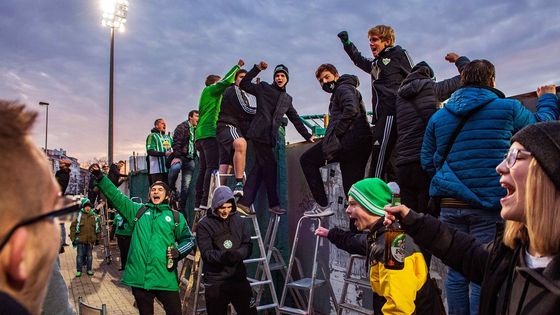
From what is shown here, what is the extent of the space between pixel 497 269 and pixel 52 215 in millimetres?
1691

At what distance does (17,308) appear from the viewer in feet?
2.54

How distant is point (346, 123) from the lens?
14.8ft

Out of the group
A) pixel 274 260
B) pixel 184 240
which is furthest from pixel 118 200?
pixel 274 260

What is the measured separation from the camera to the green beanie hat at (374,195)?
3105mm

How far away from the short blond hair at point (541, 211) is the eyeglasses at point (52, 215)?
156 centimetres

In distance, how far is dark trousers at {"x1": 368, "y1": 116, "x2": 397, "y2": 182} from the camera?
409 cm

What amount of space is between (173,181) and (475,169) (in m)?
6.96

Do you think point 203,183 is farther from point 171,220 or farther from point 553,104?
point 553,104

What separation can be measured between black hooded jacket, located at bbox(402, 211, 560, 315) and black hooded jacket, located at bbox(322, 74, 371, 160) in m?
2.38

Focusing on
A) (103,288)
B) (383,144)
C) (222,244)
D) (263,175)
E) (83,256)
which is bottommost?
(103,288)

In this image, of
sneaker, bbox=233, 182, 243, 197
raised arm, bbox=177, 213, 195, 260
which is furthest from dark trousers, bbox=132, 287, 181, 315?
sneaker, bbox=233, 182, 243, 197

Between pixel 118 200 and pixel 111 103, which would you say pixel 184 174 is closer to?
pixel 118 200

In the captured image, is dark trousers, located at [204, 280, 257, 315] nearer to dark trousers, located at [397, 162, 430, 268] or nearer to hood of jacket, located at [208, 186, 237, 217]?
hood of jacket, located at [208, 186, 237, 217]

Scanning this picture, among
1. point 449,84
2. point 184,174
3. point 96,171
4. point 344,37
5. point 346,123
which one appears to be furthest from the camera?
point 184,174
